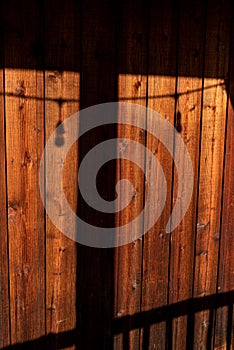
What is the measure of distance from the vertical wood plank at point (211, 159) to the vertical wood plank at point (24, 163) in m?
0.92

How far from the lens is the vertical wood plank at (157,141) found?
231 centimetres

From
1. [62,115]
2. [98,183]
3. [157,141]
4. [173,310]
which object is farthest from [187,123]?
[173,310]

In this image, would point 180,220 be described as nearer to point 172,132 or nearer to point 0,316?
point 172,132

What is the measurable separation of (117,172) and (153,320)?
34.7 inches

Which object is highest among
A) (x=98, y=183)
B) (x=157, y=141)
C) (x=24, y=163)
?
(x=157, y=141)

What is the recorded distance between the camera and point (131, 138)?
92.0 inches

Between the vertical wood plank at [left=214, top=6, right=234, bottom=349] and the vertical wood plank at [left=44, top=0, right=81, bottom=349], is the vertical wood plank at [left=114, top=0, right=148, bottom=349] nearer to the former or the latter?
the vertical wood plank at [left=44, top=0, right=81, bottom=349]

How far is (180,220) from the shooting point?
8.32 feet

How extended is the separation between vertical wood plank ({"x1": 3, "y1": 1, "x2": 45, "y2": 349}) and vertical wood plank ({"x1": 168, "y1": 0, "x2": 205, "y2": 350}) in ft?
2.45

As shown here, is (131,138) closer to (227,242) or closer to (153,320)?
(227,242)

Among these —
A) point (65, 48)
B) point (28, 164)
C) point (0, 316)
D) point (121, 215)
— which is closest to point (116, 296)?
point (121, 215)

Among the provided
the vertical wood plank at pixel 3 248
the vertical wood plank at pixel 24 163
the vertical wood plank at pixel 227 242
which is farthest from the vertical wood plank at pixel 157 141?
the vertical wood plank at pixel 3 248

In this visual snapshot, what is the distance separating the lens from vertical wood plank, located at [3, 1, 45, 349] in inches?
79.4

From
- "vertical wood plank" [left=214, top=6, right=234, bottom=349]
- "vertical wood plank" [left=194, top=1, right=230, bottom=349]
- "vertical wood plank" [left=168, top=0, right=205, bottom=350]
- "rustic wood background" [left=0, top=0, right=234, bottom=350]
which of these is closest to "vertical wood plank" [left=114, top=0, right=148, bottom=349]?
"rustic wood background" [left=0, top=0, right=234, bottom=350]
